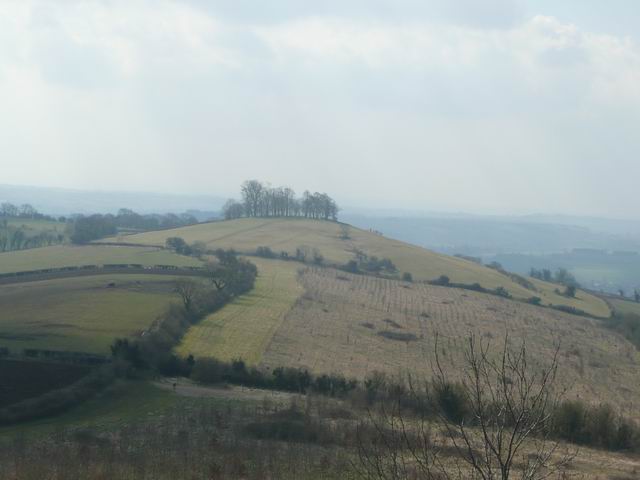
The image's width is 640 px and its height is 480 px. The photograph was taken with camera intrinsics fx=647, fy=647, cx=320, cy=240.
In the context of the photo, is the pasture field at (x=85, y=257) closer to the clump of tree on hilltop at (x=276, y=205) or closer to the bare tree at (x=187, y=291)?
the bare tree at (x=187, y=291)

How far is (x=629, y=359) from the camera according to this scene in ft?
171

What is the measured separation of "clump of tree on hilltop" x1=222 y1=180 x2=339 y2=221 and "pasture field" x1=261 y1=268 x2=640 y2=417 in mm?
57229

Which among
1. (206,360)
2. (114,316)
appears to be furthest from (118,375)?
(114,316)

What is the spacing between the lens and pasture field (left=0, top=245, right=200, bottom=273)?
229 ft

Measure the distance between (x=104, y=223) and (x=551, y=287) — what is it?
69.9m

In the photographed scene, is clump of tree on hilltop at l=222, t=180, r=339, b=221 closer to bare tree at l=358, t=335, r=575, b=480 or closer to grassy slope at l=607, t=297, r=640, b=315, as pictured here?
grassy slope at l=607, t=297, r=640, b=315

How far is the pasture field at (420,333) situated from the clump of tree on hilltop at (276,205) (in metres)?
57.2

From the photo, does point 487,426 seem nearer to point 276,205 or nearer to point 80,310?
point 80,310

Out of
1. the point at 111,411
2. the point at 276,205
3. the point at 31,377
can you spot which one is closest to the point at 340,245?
the point at 276,205

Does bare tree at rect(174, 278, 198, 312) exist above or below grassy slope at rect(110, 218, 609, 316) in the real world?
below

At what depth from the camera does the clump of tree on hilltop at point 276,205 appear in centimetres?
13188

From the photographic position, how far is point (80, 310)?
48.6 m

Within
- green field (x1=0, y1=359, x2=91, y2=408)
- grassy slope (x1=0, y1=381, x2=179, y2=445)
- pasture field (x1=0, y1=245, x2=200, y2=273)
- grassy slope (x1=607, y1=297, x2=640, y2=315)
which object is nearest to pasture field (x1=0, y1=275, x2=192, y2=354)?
green field (x1=0, y1=359, x2=91, y2=408)

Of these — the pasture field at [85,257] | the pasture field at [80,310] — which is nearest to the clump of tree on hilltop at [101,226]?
the pasture field at [85,257]
